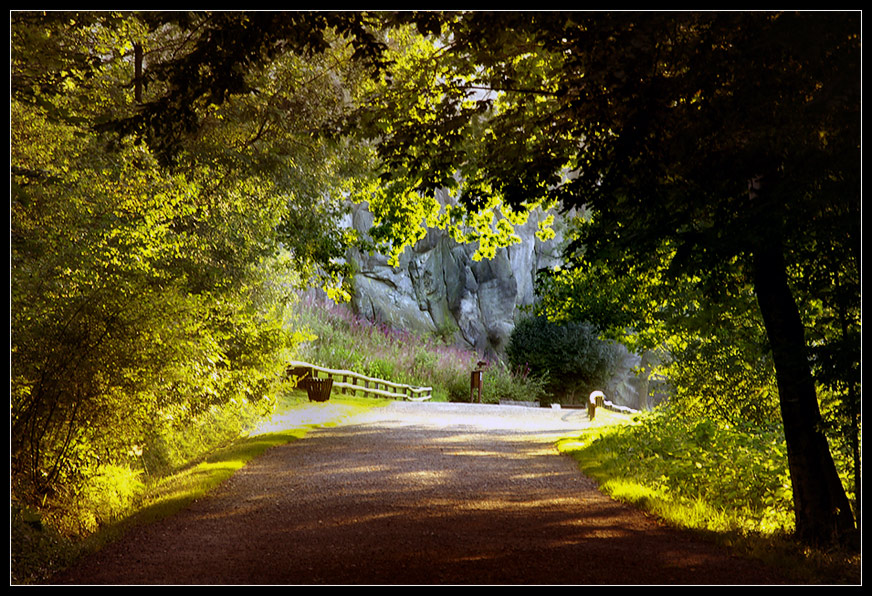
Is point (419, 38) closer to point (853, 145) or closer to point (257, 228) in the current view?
point (257, 228)

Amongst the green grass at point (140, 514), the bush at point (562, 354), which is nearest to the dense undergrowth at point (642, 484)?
the green grass at point (140, 514)

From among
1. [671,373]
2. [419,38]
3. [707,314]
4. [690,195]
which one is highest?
[419,38]

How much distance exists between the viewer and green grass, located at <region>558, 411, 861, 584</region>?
4.98 metres

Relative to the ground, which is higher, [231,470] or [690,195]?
[690,195]

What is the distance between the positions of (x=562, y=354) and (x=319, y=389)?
12.2 metres

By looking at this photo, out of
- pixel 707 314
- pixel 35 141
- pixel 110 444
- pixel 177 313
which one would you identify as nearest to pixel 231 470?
pixel 110 444

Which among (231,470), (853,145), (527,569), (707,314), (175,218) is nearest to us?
(853,145)

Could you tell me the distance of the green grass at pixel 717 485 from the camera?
4.98m

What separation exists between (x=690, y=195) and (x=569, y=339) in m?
22.8

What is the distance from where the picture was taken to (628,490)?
752cm

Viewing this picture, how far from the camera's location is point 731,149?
15.5ft

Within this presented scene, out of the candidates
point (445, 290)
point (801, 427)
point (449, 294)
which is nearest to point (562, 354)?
point (449, 294)

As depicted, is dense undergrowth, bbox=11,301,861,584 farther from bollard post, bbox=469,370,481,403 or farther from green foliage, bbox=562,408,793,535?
bollard post, bbox=469,370,481,403

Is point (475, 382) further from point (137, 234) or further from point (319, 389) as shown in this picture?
point (137, 234)
